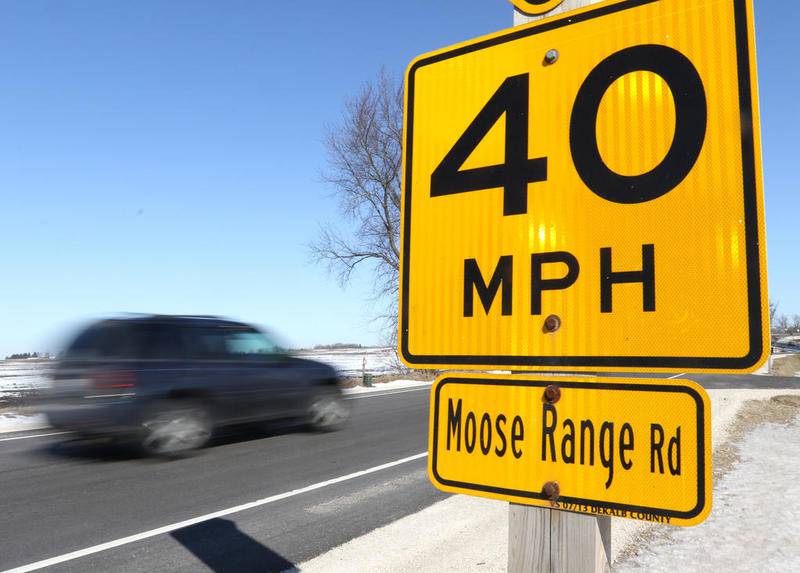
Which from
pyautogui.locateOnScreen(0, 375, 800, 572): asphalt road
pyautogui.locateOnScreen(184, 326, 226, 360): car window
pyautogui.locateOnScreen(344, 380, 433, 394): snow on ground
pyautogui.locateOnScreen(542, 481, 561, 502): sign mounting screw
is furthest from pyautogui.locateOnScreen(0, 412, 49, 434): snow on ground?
pyautogui.locateOnScreen(542, 481, 561, 502): sign mounting screw

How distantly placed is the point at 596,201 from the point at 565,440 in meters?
0.52

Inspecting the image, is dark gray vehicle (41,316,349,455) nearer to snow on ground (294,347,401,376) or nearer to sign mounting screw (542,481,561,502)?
snow on ground (294,347,401,376)

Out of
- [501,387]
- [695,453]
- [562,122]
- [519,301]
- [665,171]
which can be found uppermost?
[562,122]

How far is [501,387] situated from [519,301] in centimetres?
20

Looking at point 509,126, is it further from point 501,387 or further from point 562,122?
point 501,387

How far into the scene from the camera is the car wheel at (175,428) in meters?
7.97

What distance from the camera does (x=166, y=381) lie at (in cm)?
815

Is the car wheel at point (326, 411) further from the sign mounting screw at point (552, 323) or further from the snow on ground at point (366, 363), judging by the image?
the sign mounting screw at point (552, 323)

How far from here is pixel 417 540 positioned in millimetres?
4871

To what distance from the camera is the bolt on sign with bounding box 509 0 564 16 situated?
157cm

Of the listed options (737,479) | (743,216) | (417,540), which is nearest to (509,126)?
(743,216)

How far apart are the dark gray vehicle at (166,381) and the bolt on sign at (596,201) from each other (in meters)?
7.23

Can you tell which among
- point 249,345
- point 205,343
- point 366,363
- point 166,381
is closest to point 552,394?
point 166,381

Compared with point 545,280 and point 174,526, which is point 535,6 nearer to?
point 545,280
